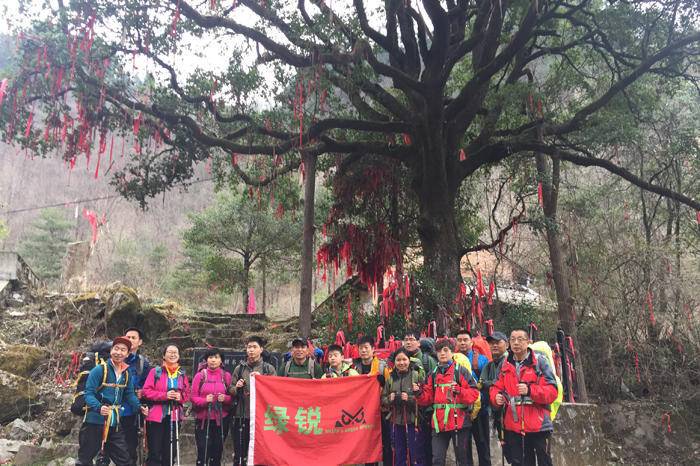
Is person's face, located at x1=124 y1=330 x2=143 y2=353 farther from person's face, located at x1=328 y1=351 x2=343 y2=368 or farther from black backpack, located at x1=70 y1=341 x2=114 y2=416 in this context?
person's face, located at x1=328 y1=351 x2=343 y2=368

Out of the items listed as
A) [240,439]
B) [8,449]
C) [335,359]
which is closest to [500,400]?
[335,359]

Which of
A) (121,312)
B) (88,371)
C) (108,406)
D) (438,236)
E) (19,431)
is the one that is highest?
(438,236)

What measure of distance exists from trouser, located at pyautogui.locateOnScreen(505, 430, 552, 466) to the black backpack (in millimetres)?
4327

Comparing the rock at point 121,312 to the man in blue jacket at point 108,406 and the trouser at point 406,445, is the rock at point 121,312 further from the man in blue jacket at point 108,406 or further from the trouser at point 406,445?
the trouser at point 406,445

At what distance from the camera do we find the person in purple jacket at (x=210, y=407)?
6062 mm

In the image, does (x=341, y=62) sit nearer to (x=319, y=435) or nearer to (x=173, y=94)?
(x=173, y=94)

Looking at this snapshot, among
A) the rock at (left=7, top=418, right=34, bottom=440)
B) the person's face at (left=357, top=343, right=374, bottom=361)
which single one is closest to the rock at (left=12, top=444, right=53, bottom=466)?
the rock at (left=7, top=418, right=34, bottom=440)

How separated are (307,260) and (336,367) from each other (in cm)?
381

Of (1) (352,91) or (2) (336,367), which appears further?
(1) (352,91)

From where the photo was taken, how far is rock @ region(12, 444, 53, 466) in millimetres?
7052

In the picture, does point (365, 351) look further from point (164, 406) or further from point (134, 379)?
point (134, 379)

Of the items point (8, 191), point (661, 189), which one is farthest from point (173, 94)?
point (8, 191)

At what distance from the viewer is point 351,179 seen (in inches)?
476

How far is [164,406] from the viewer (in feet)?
19.3
